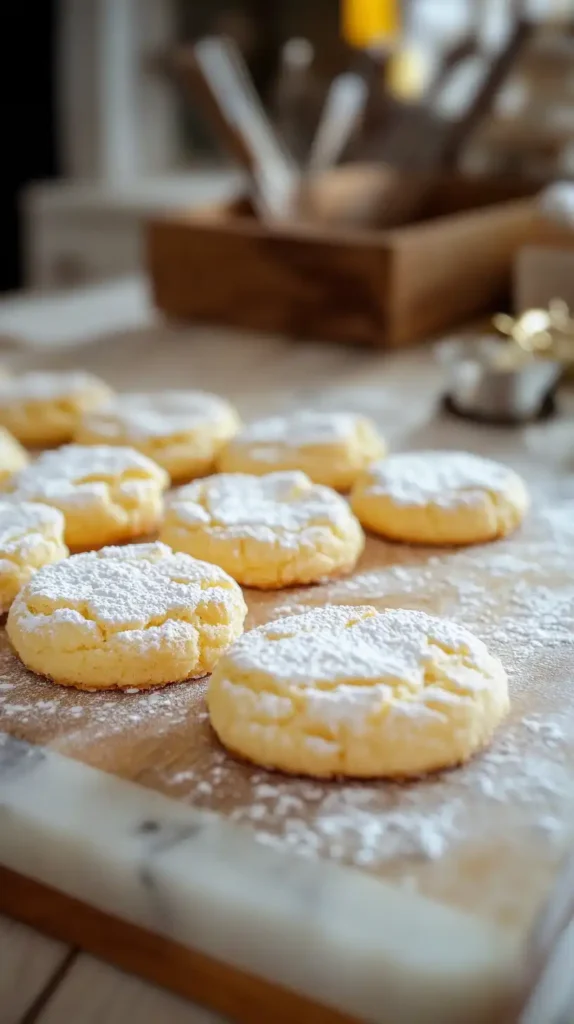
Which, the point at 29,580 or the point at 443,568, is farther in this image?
the point at 443,568

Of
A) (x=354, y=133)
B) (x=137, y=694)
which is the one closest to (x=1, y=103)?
(x=354, y=133)

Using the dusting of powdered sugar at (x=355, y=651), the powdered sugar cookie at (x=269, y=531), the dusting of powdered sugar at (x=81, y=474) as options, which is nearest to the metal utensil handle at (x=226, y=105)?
the dusting of powdered sugar at (x=81, y=474)

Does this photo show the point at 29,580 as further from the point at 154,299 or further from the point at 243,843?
the point at 154,299

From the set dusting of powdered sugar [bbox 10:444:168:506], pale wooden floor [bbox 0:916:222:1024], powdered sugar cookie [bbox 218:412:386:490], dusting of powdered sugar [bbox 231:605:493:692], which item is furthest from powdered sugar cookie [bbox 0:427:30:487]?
pale wooden floor [bbox 0:916:222:1024]

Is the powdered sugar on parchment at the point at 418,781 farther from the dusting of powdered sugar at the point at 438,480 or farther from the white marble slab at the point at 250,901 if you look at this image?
the dusting of powdered sugar at the point at 438,480

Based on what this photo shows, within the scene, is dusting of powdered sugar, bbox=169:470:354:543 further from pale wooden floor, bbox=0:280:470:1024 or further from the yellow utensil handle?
the yellow utensil handle

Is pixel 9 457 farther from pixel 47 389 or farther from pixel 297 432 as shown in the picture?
pixel 297 432

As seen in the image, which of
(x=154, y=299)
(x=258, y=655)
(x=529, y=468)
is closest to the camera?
(x=258, y=655)
